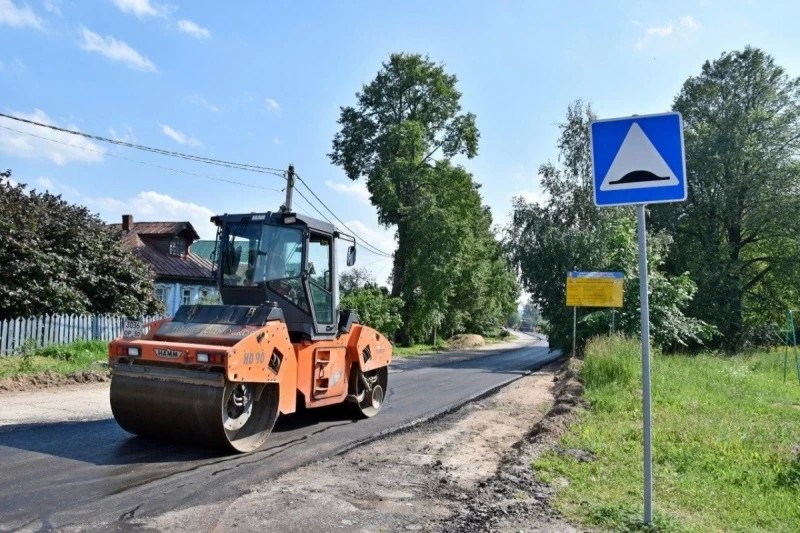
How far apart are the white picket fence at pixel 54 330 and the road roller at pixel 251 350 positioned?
9.37 m

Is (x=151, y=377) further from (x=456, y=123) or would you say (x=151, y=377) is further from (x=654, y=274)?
(x=456, y=123)

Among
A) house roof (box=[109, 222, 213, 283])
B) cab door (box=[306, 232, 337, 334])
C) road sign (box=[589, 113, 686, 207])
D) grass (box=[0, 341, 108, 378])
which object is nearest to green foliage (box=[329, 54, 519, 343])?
house roof (box=[109, 222, 213, 283])

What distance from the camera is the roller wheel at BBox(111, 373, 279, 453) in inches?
257

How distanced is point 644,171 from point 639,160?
0.09 m

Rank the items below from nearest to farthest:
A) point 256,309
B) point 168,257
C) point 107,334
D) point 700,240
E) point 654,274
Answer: point 256,309 < point 107,334 < point 654,274 < point 700,240 < point 168,257

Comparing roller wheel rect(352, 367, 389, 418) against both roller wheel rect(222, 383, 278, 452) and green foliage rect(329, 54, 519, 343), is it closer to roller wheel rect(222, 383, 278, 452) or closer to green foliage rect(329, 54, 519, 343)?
roller wheel rect(222, 383, 278, 452)

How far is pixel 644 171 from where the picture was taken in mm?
4617

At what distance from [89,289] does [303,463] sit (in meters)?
14.6

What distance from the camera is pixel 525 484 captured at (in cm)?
567

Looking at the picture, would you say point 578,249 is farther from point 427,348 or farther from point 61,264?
point 61,264

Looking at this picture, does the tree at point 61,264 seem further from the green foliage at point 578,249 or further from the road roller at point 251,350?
the green foliage at point 578,249

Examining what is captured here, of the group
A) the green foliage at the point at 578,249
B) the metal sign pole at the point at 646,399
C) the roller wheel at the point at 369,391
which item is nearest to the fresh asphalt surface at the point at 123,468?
the roller wheel at the point at 369,391

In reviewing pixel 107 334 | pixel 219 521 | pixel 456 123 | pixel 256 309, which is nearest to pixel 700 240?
pixel 456 123

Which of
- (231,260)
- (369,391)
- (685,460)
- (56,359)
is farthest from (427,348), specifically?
(685,460)
